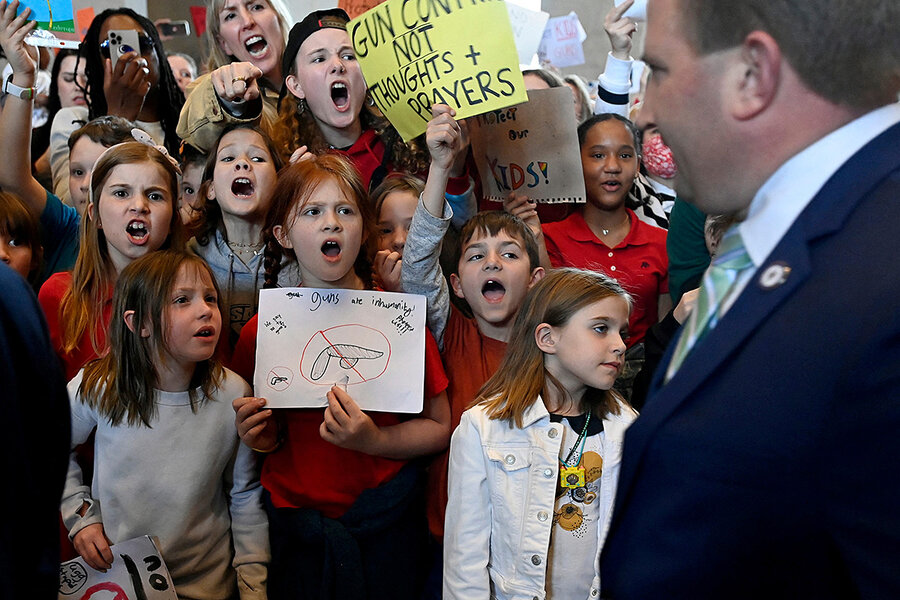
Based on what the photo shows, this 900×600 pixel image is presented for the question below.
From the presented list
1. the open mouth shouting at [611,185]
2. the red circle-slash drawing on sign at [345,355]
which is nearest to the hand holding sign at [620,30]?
the open mouth shouting at [611,185]

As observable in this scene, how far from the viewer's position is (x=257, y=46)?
327 centimetres

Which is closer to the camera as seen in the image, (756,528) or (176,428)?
(756,528)

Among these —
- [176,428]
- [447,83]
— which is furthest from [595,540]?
[447,83]

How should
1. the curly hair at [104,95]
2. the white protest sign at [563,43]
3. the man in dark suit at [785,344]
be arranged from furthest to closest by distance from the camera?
1. the white protest sign at [563,43]
2. the curly hair at [104,95]
3. the man in dark suit at [785,344]

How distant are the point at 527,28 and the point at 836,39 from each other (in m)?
3.73

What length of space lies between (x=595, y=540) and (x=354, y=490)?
0.68 m

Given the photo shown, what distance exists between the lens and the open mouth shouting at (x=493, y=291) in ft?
8.01

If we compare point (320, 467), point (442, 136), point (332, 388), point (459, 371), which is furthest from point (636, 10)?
point (320, 467)

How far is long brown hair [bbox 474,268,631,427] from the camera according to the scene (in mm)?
2105

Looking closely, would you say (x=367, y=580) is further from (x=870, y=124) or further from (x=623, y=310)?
(x=870, y=124)

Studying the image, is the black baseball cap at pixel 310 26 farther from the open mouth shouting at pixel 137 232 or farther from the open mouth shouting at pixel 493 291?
the open mouth shouting at pixel 493 291

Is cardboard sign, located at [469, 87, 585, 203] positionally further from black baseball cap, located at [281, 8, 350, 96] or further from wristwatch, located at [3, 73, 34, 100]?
wristwatch, located at [3, 73, 34, 100]

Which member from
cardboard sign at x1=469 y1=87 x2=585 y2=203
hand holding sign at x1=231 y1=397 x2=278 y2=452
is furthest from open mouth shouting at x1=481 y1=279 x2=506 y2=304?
hand holding sign at x1=231 y1=397 x2=278 y2=452

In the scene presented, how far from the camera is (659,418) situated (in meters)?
0.89
